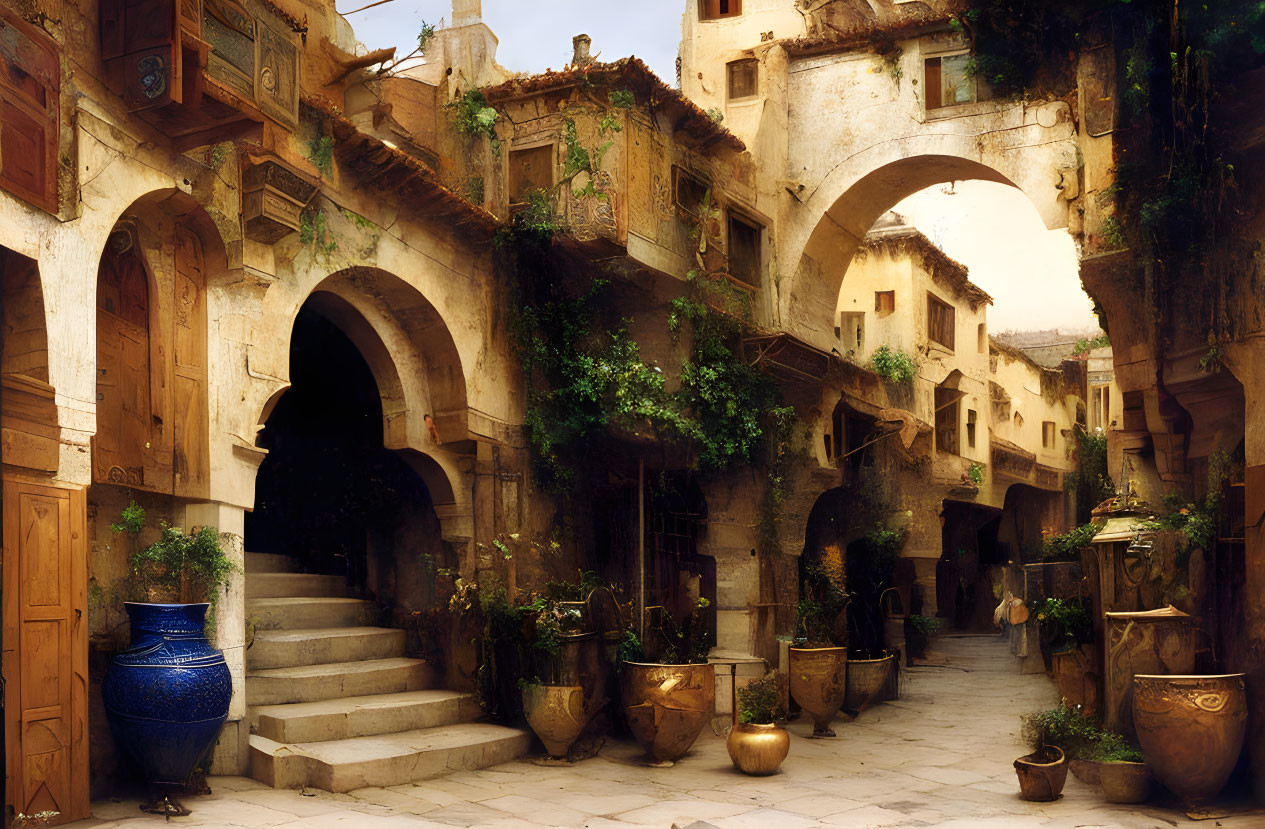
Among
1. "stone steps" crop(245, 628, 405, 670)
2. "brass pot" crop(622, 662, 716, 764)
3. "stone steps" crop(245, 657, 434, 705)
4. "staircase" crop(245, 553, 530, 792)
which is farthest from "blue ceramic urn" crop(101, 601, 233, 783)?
"brass pot" crop(622, 662, 716, 764)

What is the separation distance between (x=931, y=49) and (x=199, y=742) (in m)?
11.5

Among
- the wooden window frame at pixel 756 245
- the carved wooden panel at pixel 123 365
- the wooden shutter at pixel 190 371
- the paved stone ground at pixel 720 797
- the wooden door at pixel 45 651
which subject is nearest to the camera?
the wooden door at pixel 45 651

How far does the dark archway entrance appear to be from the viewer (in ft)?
40.4

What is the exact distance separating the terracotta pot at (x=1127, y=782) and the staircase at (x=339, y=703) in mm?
4829

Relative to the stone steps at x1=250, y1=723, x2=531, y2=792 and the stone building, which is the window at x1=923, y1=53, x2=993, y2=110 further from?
the stone steps at x1=250, y1=723, x2=531, y2=792

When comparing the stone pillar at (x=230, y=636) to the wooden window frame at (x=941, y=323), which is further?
the wooden window frame at (x=941, y=323)

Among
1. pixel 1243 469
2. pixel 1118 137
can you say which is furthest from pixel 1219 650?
pixel 1118 137

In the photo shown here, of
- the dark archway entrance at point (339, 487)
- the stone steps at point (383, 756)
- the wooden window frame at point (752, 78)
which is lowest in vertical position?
the stone steps at point (383, 756)

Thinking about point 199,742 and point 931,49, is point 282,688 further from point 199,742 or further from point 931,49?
point 931,49

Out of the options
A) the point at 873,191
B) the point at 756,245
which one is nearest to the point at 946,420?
A: the point at 873,191

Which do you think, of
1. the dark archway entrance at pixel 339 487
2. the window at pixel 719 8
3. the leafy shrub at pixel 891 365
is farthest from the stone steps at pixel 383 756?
the leafy shrub at pixel 891 365

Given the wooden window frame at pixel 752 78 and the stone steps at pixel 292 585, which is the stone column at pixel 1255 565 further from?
the stone steps at pixel 292 585

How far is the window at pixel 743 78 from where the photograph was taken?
1545 cm

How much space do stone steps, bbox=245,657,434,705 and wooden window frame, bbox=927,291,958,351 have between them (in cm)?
1457
